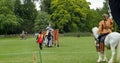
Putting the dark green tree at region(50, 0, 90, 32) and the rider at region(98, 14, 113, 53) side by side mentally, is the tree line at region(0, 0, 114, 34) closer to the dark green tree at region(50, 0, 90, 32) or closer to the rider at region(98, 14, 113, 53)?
the dark green tree at region(50, 0, 90, 32)

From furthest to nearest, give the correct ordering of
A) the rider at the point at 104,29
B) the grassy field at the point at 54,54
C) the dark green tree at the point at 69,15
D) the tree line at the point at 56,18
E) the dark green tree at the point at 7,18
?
the dark green tree at the point at 69,15, the tree line at the point at 56,18, the dark green tree at the point at 7,18, the grassy field at the point at 54,54, the rider at the point at 104,29

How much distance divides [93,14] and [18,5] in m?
21.8

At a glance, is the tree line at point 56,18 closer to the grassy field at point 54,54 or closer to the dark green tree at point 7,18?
the dark green tree at point 7,18

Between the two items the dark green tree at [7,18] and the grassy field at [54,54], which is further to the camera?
the dark green tree at [7,18]

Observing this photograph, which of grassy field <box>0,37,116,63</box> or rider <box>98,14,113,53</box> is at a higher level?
rider <box>98,14,113,53</box>

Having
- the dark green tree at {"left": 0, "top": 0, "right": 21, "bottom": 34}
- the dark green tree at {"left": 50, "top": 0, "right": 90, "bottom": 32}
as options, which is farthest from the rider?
the dark green tree at {"left": 50, "top": 0, "right": 90, "bottom": 32}

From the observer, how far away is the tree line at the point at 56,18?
9775cm

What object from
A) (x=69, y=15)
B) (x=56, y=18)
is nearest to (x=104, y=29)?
(x=69, y=15)

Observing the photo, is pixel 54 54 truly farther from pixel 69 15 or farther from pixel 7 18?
pixel 7 18

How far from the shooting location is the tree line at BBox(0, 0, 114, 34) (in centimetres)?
9775

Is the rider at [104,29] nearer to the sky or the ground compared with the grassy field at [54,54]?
nearer to the sky

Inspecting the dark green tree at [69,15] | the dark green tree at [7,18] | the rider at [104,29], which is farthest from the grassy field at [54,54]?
the dark green tree at [69,15]

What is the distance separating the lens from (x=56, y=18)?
101 metres

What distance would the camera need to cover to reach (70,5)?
101125mm
